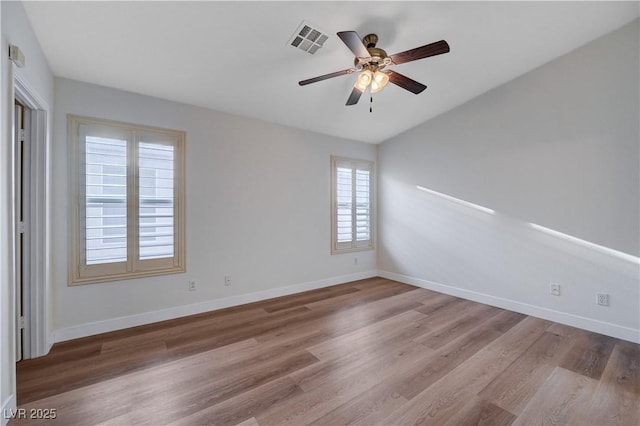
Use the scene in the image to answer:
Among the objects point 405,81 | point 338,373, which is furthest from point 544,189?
point 338,373

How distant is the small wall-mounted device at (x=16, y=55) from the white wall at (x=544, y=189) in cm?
467

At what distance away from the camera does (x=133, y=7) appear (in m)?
2.09

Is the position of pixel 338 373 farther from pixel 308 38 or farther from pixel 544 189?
pixel 544 189

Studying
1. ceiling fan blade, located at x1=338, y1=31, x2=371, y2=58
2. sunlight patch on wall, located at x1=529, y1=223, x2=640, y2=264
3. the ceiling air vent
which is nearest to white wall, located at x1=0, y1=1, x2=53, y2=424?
the ceiling air vent

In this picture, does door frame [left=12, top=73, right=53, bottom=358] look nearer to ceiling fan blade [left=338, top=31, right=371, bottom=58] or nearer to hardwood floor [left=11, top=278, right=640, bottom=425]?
hardwood floor [left=11, top=278, right=640, bottom=425]

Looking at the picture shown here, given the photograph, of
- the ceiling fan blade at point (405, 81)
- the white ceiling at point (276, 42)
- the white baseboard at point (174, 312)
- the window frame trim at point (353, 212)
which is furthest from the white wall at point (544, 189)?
the white baseboard at point (174, 312)

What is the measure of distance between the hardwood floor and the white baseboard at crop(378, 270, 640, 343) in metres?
0.12

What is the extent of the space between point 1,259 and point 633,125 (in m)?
5.39

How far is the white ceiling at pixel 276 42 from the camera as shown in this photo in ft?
7.27

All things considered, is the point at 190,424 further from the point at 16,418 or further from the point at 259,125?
the point at 259,125

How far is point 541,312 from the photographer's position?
3.39 metres

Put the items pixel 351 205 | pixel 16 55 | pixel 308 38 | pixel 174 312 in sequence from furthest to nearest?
pixel 351 205 < pixel 174 312 < pixel 308 38 < pixel 16 55

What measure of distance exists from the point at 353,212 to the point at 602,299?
11.1ft

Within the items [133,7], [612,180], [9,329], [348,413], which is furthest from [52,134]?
[612,180]
